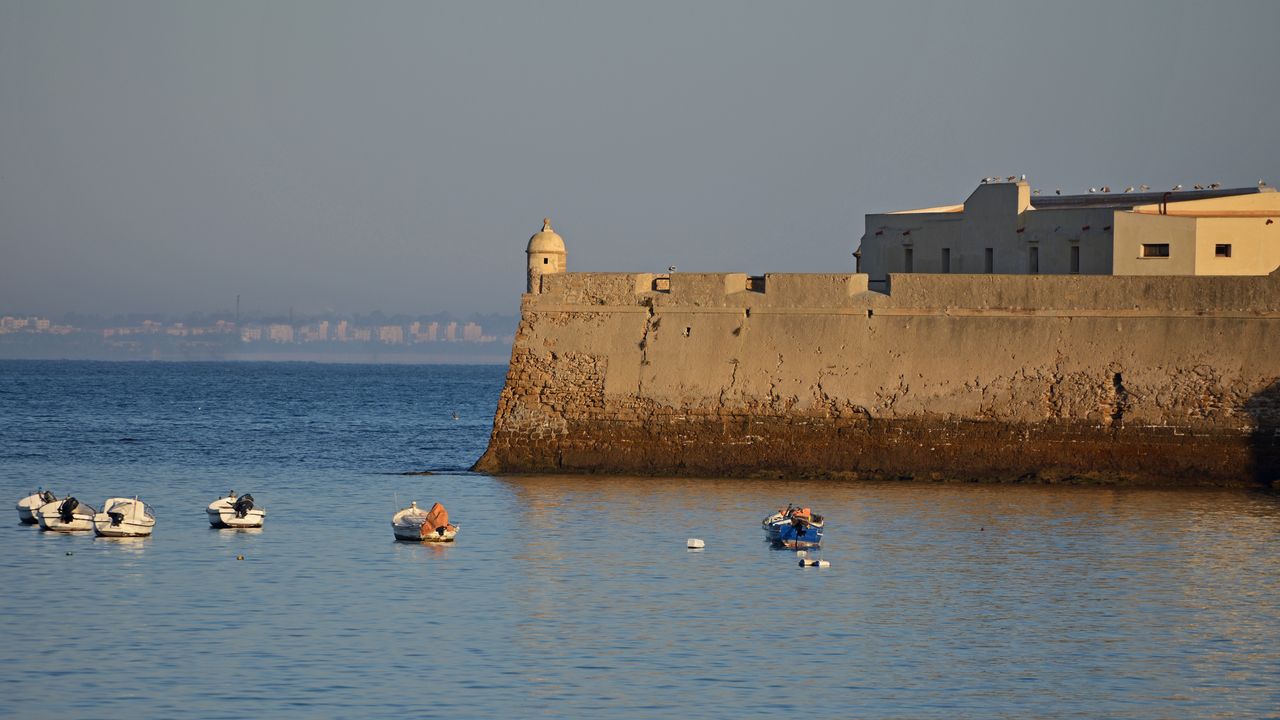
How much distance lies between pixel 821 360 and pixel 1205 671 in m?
13.5

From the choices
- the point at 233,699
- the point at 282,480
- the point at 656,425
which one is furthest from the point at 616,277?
the point at 233,699

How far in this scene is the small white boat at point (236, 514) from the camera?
24109 millimetres

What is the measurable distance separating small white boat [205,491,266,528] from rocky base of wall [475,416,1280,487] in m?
6.17

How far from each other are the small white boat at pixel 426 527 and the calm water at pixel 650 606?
0.29 metres

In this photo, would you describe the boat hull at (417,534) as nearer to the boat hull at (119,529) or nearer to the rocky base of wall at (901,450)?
the boat hull at (119,529)

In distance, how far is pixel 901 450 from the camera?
90.6ft

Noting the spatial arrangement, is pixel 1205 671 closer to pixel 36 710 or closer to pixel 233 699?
pixel 233 699

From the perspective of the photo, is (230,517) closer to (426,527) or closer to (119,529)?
(119,529)

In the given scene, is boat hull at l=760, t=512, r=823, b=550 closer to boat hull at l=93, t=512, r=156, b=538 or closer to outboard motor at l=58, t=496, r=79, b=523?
boat hull at l=93, t=512, r=156, b=538

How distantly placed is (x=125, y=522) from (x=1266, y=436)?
16.2m

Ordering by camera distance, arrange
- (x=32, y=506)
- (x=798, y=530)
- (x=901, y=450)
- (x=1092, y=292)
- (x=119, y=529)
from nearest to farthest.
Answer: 1. (x=798, y=530)
2. (x=119, y=529)
3. (x=32, y=506)
4. (x=1092, y=292)
5. (x=901, y=450)

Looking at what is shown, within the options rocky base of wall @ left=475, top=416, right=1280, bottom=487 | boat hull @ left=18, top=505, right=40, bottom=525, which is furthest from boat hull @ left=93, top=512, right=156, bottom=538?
rocky base of wall @ left=475, top=416, right=1280, bottom=487

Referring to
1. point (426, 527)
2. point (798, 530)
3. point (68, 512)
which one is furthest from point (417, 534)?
point (798, 530)

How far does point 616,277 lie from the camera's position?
29.7 m
